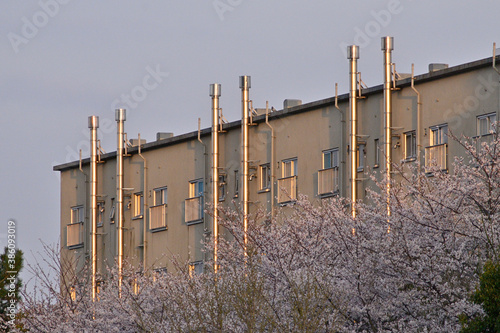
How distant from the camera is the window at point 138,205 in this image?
4958cm

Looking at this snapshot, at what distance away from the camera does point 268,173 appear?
1698 inches

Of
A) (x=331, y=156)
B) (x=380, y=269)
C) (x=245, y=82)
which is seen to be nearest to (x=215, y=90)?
(x=245, y=82)

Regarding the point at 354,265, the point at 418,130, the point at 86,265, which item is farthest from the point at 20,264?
the point at 354,265

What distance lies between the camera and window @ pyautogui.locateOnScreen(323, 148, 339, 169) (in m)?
40.0

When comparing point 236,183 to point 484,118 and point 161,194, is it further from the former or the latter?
point 484,118

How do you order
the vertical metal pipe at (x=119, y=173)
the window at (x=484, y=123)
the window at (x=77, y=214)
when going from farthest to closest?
the window at (x=77, y=214) → the vertical metal pipe at (x=119, y=173) → the window at (x=484, y=123)

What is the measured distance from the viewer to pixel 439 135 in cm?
3634

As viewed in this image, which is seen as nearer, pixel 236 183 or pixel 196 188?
pixel 236 183

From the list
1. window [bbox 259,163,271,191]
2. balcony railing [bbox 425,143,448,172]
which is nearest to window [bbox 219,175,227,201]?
window [bbox 259,163,271,191]

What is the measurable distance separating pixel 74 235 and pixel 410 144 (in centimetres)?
2147

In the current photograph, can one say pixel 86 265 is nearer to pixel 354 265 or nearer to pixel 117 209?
pixel 117 209

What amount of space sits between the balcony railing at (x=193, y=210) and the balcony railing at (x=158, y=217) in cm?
165

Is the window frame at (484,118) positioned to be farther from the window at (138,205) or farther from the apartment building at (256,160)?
the window at (138,205)

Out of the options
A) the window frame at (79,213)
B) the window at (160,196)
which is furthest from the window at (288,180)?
the window frame at (79,213)
